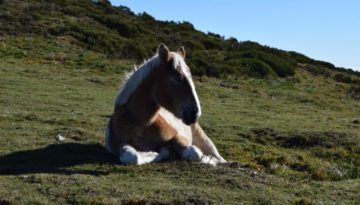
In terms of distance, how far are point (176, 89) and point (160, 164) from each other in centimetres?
118

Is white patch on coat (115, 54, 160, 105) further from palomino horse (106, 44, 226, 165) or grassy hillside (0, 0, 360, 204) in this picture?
grassy hillside (0, 0, 360, 204)

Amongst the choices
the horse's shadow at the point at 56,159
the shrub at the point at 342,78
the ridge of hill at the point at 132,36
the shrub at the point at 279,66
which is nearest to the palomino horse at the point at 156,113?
the horse's shadow at the point at 56,159

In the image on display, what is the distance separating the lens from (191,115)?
9.27 meters

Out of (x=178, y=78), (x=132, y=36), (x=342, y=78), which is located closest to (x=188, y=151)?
(x=178, y=78)

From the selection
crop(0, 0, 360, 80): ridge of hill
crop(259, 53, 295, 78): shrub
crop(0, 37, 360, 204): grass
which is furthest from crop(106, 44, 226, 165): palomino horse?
crop(259, 53, 295, 78): shrub

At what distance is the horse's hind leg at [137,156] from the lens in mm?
9781

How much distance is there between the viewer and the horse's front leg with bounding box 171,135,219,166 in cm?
995

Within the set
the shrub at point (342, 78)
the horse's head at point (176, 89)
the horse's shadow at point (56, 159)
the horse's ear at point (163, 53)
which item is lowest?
the horse's shadow at point (56, 159)

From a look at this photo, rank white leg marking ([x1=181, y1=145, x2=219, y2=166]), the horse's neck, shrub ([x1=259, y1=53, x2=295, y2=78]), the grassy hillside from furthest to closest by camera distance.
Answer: shrub ([x1=259, y1=53, x2=295, y2=78]) → the horse's neck → white leg marking ([x1=181, y1=145, x2=219, y2=166]) → the grassy hillside

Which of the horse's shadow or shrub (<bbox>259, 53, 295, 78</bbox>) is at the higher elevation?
shrub (<bbox>259, 53, 295, 78</bbox>)

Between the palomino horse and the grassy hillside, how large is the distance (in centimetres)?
36

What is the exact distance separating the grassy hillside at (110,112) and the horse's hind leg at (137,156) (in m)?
0.20

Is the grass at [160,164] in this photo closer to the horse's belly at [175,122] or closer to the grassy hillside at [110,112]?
the grassy hillside at [110,112]

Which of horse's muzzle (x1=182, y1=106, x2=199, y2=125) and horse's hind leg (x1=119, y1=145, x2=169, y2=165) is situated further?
horse's hind leg (x1=119, y1=145, x2=169, y2=165)
